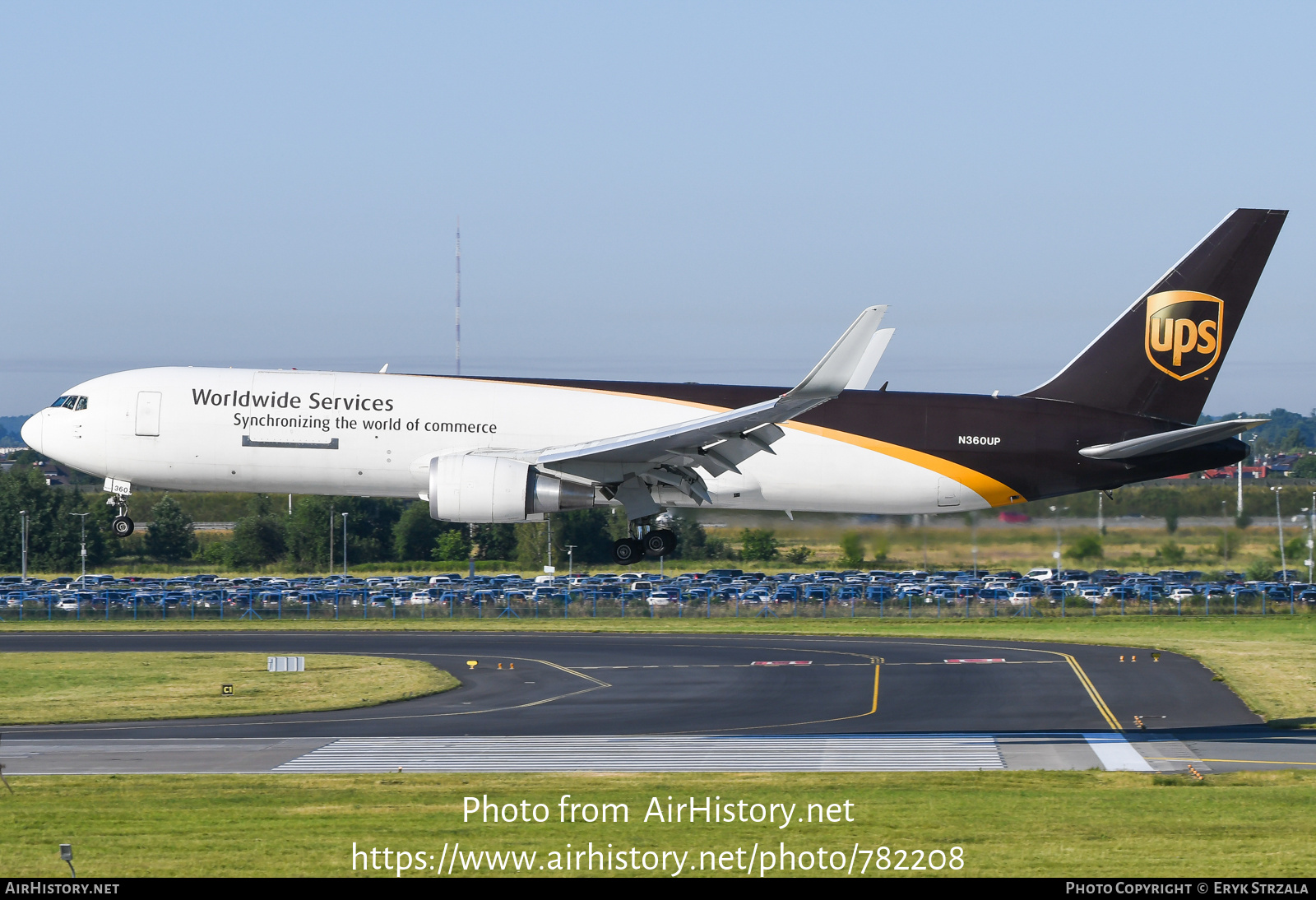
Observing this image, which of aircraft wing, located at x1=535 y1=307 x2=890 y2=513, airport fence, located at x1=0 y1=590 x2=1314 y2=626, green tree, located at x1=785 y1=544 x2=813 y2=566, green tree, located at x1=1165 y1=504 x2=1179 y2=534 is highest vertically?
aircraft wing, located at x1=535 y1=307 x2=890 y2=513

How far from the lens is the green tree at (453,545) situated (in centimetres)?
8812

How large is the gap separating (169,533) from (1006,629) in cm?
6397

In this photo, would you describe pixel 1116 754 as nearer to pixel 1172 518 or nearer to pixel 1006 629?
pixel 1172 518

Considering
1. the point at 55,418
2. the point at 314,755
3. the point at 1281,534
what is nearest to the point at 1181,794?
the point at 314,755

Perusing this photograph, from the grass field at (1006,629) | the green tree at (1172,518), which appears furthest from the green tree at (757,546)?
the green tree at (1172,518)

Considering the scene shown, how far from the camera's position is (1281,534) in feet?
220

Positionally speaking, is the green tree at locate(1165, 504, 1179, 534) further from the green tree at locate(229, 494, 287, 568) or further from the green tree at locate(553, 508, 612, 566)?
the green tree at locate(229, 494, 287, 568)

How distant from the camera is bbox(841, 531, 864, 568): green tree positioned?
4894 cm

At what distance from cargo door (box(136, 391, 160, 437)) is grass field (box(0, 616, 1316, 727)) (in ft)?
95.5

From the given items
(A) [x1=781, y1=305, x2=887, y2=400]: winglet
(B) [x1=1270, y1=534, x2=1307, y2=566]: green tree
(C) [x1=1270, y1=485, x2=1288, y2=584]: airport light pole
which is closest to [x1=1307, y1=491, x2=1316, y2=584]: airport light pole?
(B) [x1=1270, y1=534, x2=1307, y2=566]: green tree

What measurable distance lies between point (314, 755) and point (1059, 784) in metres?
20.1

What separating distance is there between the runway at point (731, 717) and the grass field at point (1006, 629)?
14.2 feet

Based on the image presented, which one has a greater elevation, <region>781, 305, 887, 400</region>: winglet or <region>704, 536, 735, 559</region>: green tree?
<region>781, 305, 887, 400</region>: winglet

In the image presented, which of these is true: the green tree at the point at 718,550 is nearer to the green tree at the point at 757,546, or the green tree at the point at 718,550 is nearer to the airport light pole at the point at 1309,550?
the green tree at the point at 757,546
